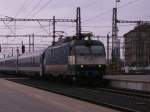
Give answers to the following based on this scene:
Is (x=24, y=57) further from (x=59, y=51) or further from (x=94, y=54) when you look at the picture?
(x=94, y=54)

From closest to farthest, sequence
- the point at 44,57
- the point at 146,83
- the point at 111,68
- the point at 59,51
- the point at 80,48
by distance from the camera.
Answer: the point at 146,83 → the point at 80,48 → the point at 59,51 → the point at 44,57 → the point at 111,68

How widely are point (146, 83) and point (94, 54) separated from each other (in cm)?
678

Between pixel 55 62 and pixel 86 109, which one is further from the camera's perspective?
pixel 55 62

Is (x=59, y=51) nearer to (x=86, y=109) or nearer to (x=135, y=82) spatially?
(x=135, y=82)

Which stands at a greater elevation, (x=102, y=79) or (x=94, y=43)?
(x=94, y=43)

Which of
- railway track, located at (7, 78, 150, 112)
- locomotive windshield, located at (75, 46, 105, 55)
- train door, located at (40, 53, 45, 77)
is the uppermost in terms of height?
locomotive windshield, located at (75, 46, 105, 55)

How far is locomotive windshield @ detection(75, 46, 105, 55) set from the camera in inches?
1414

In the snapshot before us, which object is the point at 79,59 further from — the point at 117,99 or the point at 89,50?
the point at 117,99

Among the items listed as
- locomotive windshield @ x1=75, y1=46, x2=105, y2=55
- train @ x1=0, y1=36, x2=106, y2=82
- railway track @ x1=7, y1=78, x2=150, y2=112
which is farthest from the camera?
locomotive windshield @ x1=75, y1=46, x2=105, y2=55

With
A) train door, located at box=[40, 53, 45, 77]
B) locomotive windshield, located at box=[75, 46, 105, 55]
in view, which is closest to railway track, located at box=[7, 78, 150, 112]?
locomotive windshield, located at box=[75, 46, 105, 55]

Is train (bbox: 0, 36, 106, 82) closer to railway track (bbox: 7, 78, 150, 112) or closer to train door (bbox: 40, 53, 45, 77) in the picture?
train door (bbox: 40, 53, 45, 77)

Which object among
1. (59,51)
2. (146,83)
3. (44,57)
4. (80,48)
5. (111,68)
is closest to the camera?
(146,83)

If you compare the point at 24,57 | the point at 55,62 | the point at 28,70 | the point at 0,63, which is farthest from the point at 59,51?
the point at 0,63

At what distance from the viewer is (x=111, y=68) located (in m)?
64.9
